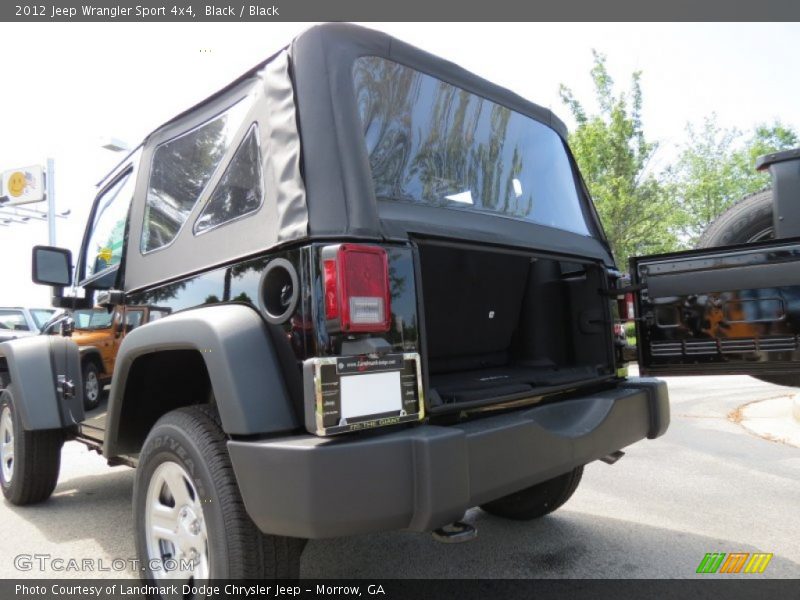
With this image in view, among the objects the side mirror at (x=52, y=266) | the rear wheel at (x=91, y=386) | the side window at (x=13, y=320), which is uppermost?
the side window at (x=13, y=320)

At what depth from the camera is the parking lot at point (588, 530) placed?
2.91 metres

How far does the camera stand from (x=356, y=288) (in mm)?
1844

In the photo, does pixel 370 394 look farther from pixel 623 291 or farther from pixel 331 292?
pixel 623 291

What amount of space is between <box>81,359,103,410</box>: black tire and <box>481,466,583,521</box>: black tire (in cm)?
225

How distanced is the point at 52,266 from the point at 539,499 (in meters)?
3.15

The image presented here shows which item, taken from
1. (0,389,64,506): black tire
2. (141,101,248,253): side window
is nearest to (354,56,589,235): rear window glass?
(141,101,248,253): side window

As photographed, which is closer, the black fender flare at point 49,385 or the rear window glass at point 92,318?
the rear window glass at point 92,318

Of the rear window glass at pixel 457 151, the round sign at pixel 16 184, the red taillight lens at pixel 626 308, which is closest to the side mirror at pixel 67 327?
the rear window glass at pixel 457 151

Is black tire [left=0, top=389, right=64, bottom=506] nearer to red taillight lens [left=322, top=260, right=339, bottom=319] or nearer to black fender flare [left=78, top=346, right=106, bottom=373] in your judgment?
black fender flare [left=78, top=346, right=106, bottom=373]

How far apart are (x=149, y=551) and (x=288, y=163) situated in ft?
5.30

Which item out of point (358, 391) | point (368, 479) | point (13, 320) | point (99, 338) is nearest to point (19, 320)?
point (13, 320)

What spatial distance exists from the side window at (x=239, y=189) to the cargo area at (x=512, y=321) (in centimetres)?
85

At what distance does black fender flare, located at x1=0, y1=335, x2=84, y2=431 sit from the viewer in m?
3.38

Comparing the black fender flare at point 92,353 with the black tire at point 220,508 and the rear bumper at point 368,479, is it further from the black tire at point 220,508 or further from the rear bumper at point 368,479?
the rear bumper at point 368,479
